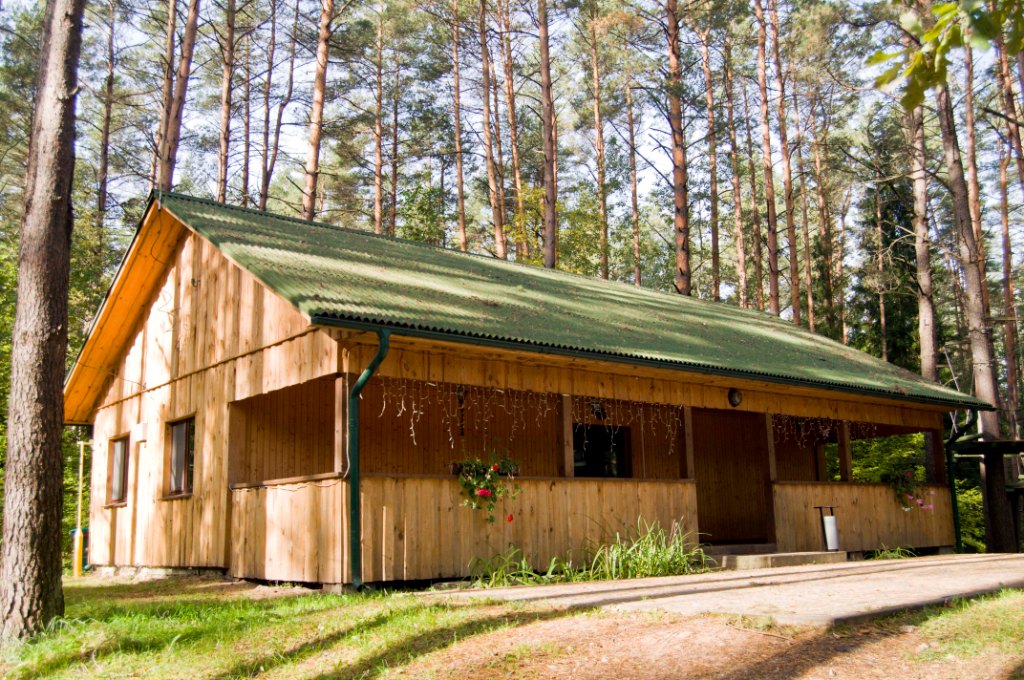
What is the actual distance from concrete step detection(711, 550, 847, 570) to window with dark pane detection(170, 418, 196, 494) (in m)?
7.35

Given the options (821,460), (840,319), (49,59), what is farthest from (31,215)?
(840,319)

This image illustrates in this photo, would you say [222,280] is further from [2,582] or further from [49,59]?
[2,582]

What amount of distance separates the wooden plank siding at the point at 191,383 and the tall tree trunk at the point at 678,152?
12201 mm

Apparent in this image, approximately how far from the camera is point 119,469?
50.4ft

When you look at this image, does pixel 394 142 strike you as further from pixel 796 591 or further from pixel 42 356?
pixel 796 591

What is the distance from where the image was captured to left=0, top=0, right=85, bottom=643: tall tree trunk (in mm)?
7121

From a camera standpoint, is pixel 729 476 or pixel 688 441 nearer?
pixel 688 441

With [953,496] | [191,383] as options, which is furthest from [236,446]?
[953,496]

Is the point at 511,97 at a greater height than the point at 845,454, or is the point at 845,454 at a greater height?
the point at 511,97

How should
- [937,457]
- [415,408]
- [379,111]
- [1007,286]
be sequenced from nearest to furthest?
[415,408]
[937,457]
[1007,286]
[379,111]

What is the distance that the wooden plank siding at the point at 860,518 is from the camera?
1364cm

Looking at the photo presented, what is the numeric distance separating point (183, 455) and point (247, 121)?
62.6 ft

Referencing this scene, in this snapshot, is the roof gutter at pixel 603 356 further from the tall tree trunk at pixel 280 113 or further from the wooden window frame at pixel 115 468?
the tall tree trunk at pixel 280 113

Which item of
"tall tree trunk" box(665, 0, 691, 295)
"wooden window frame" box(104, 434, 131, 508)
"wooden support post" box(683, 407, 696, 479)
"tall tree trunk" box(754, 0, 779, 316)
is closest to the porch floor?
"wooden support post" box(683, 407, 696, 479)
